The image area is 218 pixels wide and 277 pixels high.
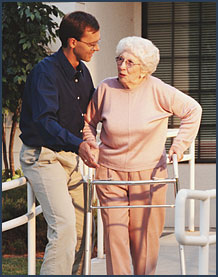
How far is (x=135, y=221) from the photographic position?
189 inches

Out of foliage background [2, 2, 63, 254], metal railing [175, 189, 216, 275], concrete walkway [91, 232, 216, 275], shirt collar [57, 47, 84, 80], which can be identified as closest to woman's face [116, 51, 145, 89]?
shirt collar [57, 47, 84, 80]

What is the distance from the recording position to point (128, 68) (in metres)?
4.59

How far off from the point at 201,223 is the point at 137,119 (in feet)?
5.94

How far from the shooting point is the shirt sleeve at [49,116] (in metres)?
4.38

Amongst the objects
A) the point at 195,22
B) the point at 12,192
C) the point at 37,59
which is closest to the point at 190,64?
the point at 195,22

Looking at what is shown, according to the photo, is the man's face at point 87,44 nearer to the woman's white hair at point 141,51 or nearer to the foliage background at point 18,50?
the woman's white hair at point 141,51

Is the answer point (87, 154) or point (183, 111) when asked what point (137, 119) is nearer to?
point (183, 111)

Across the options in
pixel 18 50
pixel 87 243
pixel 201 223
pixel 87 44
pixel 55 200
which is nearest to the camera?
pixel 201 223

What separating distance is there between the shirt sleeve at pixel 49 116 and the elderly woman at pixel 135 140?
35 centimetres

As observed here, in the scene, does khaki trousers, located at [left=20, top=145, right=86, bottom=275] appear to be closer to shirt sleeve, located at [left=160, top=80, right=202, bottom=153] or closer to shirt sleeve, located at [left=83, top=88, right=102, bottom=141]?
shirt sleeve, located at [left=83, top=88, right=102, bottom=141]

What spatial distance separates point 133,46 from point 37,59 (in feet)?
13.2

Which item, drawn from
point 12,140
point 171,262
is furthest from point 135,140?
point 12,140

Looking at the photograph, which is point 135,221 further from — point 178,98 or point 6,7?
point 6,7

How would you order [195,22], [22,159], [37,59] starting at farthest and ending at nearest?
1. [195,22]
2. [37,59]
3. [22,159]
